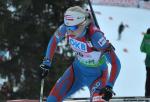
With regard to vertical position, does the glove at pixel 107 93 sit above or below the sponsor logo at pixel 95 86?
above

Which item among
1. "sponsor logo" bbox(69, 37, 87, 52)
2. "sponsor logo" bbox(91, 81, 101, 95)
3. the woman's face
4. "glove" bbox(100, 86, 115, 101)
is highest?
the woman's face

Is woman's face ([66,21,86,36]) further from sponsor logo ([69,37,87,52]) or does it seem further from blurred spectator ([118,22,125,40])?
blurred spectator ([118,22,125,40])

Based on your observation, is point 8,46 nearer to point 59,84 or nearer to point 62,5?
point 62,5

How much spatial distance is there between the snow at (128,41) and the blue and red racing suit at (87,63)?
23.6ft

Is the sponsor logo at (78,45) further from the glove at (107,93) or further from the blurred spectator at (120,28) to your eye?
the blurred spectator at (120,28)

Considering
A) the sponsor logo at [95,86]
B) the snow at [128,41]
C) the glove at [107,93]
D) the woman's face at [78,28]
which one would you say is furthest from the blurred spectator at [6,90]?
the glove at [107,93]

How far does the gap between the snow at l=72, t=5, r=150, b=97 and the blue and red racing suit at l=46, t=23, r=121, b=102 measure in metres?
7.20

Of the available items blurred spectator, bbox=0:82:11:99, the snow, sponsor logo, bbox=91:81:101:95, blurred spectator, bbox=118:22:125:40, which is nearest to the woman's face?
sponsor logo, bbox=91:81:101:95

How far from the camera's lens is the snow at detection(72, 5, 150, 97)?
1603 cm

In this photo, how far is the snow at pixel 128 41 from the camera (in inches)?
631

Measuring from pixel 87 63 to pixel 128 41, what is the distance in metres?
20.4

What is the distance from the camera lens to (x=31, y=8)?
9906 mm

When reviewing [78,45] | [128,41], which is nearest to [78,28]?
[78,45]

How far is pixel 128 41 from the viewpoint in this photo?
26.1 metres
